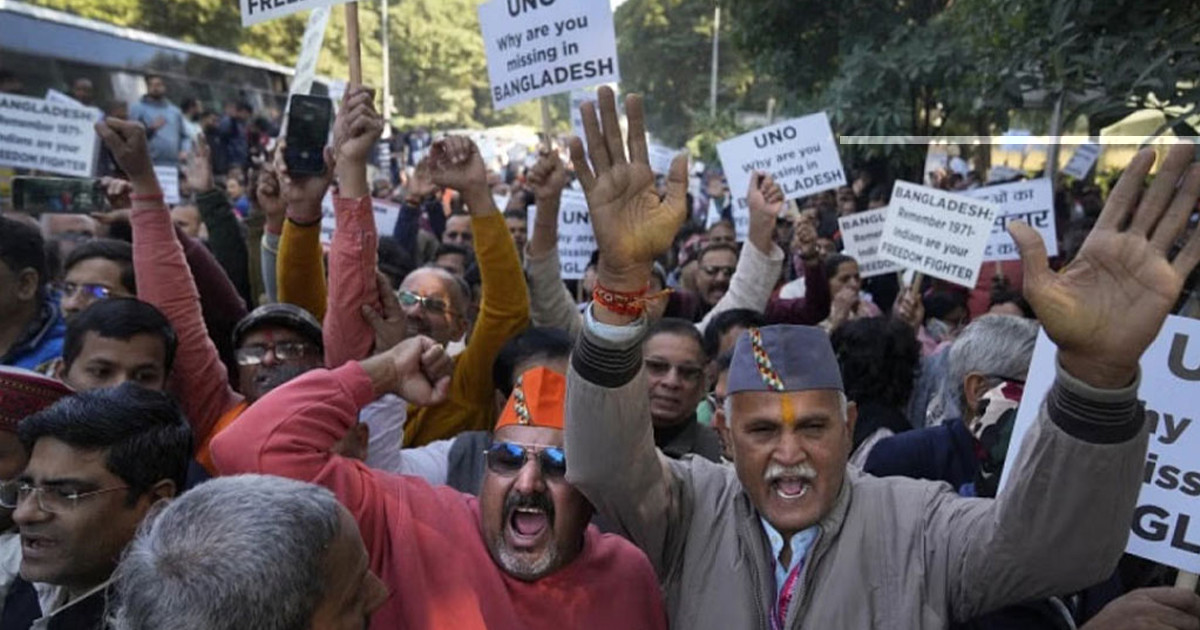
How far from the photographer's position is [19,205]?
5.44m

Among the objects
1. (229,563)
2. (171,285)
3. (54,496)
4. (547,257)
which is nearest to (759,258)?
(547,257)

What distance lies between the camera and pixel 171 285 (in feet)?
12.2

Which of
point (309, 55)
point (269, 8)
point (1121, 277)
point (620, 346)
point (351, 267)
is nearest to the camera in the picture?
point (1121, 277)

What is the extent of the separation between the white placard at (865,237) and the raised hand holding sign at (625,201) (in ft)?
18.2

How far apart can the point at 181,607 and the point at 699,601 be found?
3.31 ft

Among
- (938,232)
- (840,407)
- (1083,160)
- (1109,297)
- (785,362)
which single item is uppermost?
(1083,160)

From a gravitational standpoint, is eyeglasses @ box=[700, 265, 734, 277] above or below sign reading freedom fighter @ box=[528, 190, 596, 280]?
below

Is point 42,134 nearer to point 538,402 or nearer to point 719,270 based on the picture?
point 719,270

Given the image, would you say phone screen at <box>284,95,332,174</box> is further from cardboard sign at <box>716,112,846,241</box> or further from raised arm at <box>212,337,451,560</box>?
cardboard sign at <box>716,112,846,241</box>

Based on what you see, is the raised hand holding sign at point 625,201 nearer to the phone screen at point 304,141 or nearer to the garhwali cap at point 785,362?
the garhwali cap at point 785,362

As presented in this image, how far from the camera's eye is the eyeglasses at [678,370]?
13.2 ft

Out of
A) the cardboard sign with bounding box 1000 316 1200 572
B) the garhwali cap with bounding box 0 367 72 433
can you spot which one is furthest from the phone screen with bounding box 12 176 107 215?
the cardboard sign with bounding box 1000 316 1200 572

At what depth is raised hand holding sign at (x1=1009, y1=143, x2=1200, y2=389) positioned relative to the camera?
72.7 inches

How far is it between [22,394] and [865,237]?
581 centimetres
